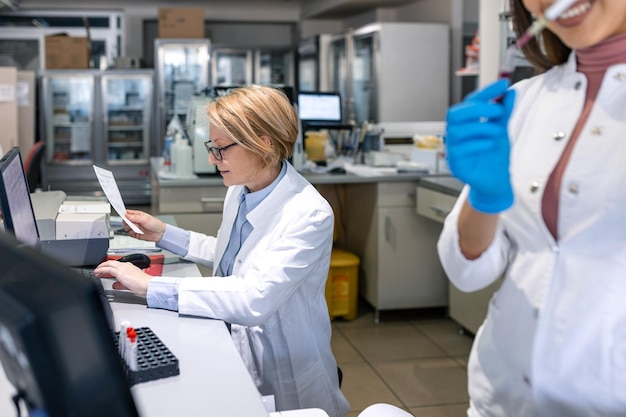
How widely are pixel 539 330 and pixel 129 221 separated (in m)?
1.49

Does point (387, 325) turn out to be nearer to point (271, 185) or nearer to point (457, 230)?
point (271, 185)

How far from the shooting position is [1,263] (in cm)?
70

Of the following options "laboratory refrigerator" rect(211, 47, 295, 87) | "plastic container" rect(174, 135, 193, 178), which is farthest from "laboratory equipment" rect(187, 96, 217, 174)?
"laboratory refrigerator" rect(211, 47, 295, 87)

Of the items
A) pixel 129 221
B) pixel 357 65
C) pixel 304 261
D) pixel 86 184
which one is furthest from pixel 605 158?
pixel 86 184

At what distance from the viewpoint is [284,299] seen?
1.82 m

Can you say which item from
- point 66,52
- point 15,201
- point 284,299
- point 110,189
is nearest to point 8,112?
point 66,52

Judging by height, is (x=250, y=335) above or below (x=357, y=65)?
below

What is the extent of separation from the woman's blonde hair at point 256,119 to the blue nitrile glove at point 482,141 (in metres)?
1.06

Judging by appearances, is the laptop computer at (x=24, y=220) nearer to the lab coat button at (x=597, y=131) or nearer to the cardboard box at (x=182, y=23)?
the lab coat button at (x=597, y=131)

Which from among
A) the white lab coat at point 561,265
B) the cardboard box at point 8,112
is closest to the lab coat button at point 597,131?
the white lab coat at point 561,265

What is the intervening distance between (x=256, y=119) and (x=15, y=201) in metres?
0.64

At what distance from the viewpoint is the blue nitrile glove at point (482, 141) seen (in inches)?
35.3

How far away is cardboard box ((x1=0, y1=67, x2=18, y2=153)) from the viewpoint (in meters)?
6.87

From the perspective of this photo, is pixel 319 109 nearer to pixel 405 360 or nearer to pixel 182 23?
pixel 405 360
